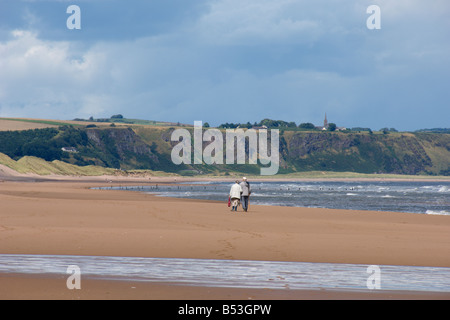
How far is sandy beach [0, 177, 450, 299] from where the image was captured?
10.4 m

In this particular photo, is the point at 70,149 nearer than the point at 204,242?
No

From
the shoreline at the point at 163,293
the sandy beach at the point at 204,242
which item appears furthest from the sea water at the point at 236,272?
the sandy beach at the point at 204,242

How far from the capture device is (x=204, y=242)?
1717 cm

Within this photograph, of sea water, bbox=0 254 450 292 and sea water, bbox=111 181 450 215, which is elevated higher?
sea water, bbox=0 254 450 292

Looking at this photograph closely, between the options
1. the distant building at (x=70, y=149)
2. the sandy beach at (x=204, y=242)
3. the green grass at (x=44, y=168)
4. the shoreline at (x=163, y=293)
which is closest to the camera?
the shoreline at (x=163, y=293)

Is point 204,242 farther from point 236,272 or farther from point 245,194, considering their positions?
point 245,194

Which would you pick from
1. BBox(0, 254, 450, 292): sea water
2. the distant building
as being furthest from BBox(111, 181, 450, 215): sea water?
the distant building

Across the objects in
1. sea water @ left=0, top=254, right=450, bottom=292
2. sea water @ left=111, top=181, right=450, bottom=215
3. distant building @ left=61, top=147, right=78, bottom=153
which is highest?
distant building @ left=61, top=147, right=78, bottom=153

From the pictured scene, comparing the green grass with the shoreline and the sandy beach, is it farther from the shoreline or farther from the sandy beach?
the shoreline

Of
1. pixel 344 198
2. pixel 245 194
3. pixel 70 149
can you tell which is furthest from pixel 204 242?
pixel 70 149

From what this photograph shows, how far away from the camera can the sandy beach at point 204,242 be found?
408 inches

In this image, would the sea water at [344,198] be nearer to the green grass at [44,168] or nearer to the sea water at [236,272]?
the sea water at [236,272]

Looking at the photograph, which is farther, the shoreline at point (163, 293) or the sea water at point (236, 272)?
the sea water at point (236, 272)
